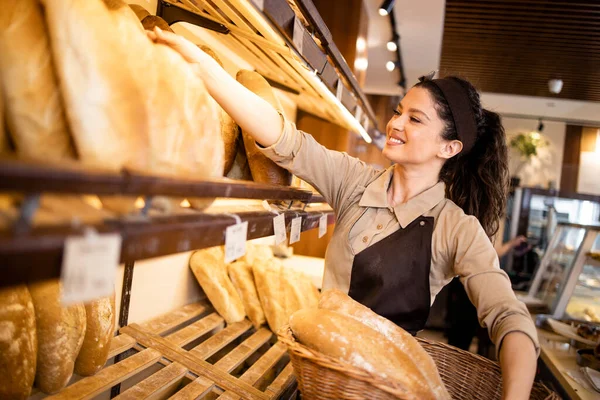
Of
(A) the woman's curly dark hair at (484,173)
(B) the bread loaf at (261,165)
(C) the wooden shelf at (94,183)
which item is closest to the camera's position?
(C) the wooden shelf at (94,183)

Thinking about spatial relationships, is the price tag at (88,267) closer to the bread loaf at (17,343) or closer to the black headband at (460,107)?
the bread loaf at (17,343)

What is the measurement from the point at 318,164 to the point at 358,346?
2.11 ft

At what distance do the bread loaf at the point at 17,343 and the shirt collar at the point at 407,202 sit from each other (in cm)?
101

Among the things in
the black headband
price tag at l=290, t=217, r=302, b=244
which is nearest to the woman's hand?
price tag at l=290, t=217, r=302, b=244

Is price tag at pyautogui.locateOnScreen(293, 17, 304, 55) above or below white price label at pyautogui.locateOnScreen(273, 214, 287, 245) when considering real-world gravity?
above

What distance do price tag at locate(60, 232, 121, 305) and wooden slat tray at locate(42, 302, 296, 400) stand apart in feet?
2.56

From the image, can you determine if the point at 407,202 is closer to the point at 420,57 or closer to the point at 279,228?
the point at 279,228

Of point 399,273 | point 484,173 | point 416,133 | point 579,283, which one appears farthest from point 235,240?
point 579,283

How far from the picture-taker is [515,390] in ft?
3.61

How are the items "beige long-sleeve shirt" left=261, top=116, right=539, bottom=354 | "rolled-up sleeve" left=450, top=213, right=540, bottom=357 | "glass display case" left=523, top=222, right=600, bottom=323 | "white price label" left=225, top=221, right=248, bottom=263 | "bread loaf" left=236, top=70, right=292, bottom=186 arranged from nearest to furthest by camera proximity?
"white price label" left=225, top=221, right=248, bottom=263, "rolled-up sleeve" left=450, top=213, right=540, bottom=357, "beige long-sleeve shirt" left=261, top=116, right=539, bottom=354, "bread loaf" left=236, top=70, right=292, bottom=186, "glass display case" left=523, top=222, right=600, bottom=323

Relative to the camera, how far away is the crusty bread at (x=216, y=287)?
81.3 inches

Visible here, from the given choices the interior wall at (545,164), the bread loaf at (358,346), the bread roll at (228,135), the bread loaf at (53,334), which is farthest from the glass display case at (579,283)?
the interior wall at (545,164)

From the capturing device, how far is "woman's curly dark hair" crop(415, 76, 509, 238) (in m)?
1.78

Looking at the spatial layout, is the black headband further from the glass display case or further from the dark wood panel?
the dark wood panel
